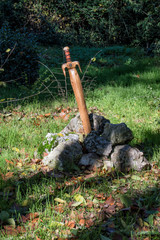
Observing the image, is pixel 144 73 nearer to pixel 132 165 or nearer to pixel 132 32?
pixel 132 165

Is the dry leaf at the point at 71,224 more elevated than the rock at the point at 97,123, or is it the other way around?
the rock at the point at 97,123

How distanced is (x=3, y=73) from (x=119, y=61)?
14.2 ft

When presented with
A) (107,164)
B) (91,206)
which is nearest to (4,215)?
(91,206)

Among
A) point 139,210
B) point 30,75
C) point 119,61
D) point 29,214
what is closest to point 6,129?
point 29,214

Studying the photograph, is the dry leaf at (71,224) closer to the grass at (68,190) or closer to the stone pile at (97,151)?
the grass at (68,190)

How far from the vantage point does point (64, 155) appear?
274 cm

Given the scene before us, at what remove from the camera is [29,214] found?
2088mm

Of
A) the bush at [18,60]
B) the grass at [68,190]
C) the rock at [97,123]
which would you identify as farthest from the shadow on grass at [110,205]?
the bush at [18,60]

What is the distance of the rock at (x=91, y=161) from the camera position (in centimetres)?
282

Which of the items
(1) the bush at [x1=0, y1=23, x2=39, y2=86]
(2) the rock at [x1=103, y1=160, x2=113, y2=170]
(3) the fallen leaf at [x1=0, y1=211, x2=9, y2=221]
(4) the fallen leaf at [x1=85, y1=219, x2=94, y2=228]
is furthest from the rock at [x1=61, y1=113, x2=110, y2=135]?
(1) the bush at [x1=0, y1=23, x2=39, y2=86]

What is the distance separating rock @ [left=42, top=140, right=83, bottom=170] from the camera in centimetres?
274

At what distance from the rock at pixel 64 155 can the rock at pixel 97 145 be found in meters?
0.12

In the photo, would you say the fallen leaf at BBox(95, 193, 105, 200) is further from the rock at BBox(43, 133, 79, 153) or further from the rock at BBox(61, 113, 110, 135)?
the rock at BBox(61, 113, 110, 135)

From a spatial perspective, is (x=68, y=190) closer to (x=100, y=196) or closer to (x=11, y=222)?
(x=100, y=196)
